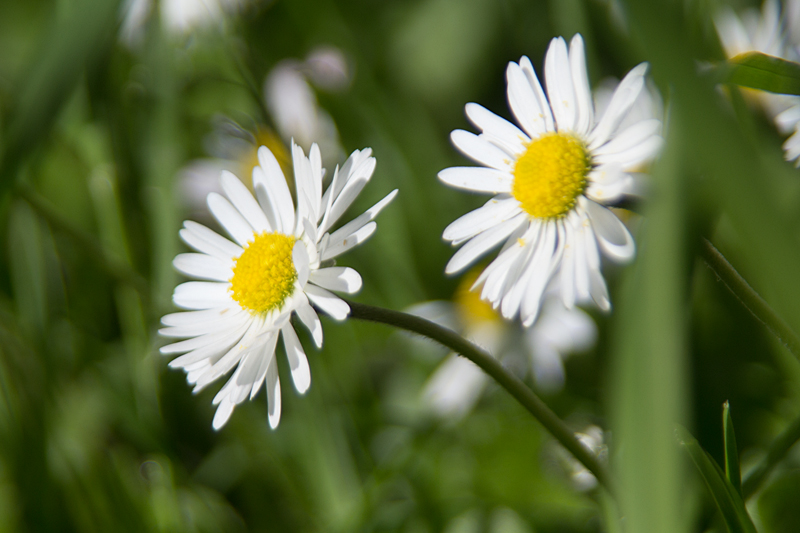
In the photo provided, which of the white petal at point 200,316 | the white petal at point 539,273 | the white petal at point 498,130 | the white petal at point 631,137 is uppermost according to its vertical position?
the white petal at point 498,130

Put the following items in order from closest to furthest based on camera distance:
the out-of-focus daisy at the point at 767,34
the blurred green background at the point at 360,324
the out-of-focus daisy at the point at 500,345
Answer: the blurred green background at the point at 360,324 < the out-of-focus daisy at the point at 767,34 < the out-of-focus daisy at the point at 500,345

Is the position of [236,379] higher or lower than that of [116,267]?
lower

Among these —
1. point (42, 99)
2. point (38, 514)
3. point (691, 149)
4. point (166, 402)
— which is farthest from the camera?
point (166, 402)

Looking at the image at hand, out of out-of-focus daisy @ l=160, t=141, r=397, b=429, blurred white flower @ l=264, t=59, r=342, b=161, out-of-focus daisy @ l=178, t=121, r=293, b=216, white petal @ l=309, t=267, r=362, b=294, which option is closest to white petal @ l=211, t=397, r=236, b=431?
out-of-focus daisy @ l=160, t=141, r=397, b=429

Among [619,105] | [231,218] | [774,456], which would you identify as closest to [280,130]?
[231,218]

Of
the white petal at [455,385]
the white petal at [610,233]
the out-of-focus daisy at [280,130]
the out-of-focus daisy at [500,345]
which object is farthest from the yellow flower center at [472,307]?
the white petal at [610,233]

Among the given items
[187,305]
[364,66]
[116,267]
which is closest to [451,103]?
[364,66]

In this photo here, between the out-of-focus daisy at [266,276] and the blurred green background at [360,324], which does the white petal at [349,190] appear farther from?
the blurred green background at [360,324]

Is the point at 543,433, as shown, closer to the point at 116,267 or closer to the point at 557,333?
the point at 557,333
